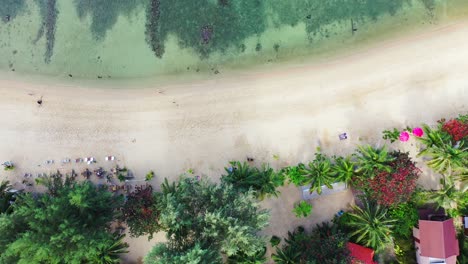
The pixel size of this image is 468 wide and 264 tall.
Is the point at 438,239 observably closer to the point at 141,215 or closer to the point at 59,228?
the point at 141,215

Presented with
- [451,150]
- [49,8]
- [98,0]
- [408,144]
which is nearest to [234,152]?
[408,144]

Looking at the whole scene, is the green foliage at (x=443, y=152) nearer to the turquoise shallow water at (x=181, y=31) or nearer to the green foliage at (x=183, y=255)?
the turquoise shallow water at (x=181, y=31)

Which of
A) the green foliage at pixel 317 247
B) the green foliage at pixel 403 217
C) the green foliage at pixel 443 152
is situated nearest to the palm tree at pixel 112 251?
the green foliage at pixel 317 247

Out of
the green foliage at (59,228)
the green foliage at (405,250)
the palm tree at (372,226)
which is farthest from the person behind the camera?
the green foliage at (405,250)

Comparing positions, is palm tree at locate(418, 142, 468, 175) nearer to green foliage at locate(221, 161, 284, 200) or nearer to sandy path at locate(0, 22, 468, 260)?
sandy path at locate(0, 22, 468, 260)

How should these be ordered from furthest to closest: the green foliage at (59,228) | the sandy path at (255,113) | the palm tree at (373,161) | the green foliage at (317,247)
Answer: the sandy path at (255,113) → the palm tree at (373,161) → the green foliage at (317,247) → the green foliage at (59,228)

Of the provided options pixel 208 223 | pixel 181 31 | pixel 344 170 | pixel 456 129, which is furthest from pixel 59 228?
pixel 456 129

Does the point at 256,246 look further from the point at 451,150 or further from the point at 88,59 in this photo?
the point at 88,59
